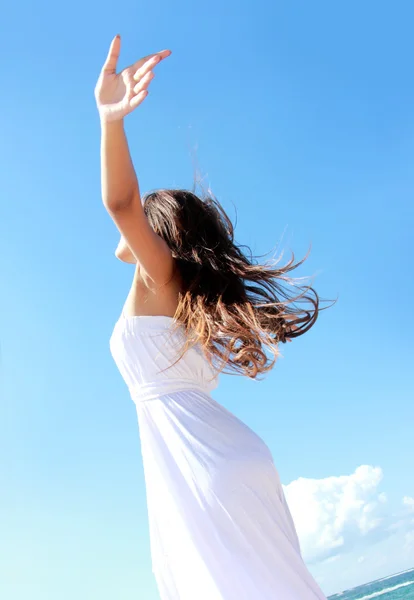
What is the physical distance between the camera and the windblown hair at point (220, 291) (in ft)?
9.87

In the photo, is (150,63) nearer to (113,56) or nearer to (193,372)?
(113,56)

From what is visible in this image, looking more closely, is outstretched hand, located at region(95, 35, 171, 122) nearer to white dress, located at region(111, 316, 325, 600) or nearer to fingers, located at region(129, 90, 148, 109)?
fingers, located at region(129, 90, 148, 109)

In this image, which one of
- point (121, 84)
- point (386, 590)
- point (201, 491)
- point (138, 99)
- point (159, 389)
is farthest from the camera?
point (386, 590)

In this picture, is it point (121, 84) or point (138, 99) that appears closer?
point (138, 99)

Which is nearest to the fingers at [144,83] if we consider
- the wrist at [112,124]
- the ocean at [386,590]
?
the wrist at [112,124]

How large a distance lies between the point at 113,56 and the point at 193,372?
133cm

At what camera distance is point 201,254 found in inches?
126

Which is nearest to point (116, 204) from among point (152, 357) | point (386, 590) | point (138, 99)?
point (138, 99)

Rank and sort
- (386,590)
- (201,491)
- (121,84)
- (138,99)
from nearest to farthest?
(138,99) < (121,84) < (201,491) < (386,590)

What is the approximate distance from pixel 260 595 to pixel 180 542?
13.7 inches

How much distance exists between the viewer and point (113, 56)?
245 centimetres

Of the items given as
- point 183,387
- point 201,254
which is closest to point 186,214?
point 201,254

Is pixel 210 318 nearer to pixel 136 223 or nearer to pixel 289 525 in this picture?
pixel 136 223

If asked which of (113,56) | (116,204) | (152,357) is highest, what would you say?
(113,56)
